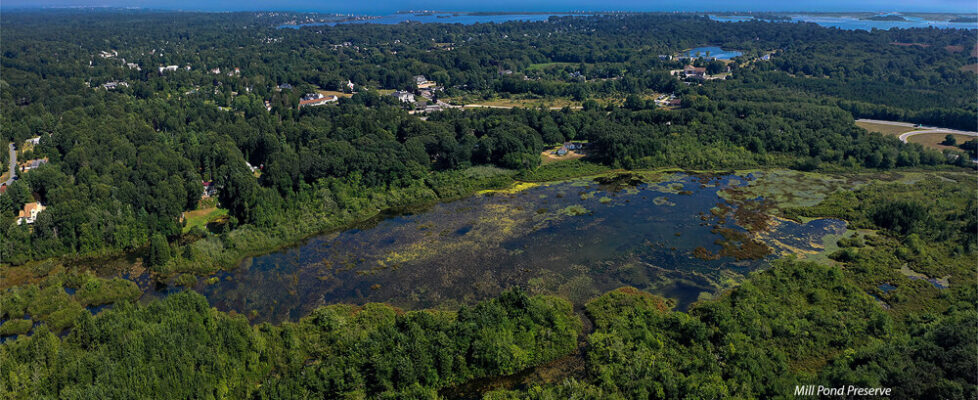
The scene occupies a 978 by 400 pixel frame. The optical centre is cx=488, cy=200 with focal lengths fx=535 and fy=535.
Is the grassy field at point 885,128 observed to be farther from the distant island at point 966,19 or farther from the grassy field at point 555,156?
the distant island at point 966,19

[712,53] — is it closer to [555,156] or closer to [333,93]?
[333,93]

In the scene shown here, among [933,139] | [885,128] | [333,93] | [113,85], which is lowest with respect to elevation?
[933,139]

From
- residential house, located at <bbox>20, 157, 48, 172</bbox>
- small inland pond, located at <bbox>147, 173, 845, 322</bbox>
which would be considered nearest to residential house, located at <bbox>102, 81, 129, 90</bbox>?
residential house, located at <bbox>20, 157, 48, 172</bbox>

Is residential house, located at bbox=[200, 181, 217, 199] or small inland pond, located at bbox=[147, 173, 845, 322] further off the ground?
residential house, located at bbox=[200, 181, 217, 199]

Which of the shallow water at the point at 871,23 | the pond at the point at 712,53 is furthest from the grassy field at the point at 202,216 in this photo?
the shallow water at the point at 871,23

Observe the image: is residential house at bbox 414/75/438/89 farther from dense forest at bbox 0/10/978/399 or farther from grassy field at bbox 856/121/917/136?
grassy field at bbox 856/121/917/136

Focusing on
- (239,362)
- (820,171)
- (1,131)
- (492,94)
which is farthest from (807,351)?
(1,131)

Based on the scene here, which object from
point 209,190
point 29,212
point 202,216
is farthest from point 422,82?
point 29,212
